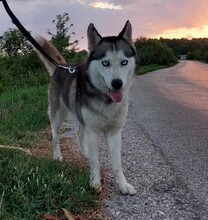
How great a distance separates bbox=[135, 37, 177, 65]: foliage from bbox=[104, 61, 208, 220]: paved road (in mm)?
29501

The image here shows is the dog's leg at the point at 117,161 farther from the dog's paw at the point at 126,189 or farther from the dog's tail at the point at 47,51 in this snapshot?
the dog's tail at the point at 47,51

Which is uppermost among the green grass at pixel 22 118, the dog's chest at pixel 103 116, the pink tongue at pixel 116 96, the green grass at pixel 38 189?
the pink tongue at pixel 116 96

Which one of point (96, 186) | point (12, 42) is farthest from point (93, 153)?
point (12, 42)

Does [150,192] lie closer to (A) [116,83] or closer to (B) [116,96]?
(B) [116,96]

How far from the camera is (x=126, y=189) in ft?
13.5

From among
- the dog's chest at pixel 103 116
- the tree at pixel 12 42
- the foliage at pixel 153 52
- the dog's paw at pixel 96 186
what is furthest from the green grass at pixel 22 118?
the foliage at pixel 153 52

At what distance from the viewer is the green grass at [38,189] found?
3365 mm

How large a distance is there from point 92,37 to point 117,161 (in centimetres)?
121

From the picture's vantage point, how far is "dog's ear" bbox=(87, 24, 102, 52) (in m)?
4.18

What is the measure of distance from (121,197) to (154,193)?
32cm

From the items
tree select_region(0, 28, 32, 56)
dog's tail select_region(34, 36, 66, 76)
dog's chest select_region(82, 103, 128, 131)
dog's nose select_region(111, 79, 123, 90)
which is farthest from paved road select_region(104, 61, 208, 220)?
tree select_region(0, 28, 32, 56)

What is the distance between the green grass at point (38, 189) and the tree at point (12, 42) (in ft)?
62.8

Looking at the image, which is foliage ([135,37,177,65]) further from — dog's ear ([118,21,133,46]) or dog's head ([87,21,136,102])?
dog's head ([87,21,136,102])

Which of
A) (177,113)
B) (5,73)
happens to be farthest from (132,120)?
(5,73)
